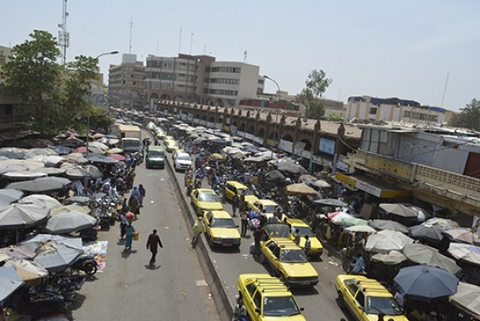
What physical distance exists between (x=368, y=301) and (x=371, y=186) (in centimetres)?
1296

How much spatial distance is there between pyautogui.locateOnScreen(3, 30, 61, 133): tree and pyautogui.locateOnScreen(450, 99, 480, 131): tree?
60978 millimetres

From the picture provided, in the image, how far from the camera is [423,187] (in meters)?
20.4

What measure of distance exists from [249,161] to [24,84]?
1940 cm

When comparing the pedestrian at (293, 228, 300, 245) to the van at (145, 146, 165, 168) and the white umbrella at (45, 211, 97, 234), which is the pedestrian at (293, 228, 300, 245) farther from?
the van at (145, 146, 165, 168)

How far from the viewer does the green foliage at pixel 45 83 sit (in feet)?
96.5

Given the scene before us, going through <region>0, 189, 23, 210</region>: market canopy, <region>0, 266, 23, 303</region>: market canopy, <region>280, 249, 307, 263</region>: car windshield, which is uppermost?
<region>0, 266, 23, 303</region>: market canopy

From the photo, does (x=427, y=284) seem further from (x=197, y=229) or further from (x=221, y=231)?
(x=197, y=229)

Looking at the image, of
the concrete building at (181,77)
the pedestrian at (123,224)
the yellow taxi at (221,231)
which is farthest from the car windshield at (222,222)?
the concrete building at (181,77)

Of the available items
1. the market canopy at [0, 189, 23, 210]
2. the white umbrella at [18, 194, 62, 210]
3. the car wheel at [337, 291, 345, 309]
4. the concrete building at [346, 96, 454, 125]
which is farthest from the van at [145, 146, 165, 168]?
the concrete building at [346, 96, 454, 125]

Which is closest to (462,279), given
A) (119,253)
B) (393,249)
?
(393,249)

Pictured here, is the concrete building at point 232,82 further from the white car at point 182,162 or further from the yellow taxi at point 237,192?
the yellow taxi at point 237,192

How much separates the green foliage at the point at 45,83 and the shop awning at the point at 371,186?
20742 millimetres

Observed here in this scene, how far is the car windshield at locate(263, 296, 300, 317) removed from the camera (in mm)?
10023

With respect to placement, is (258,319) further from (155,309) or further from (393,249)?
(393,249)
